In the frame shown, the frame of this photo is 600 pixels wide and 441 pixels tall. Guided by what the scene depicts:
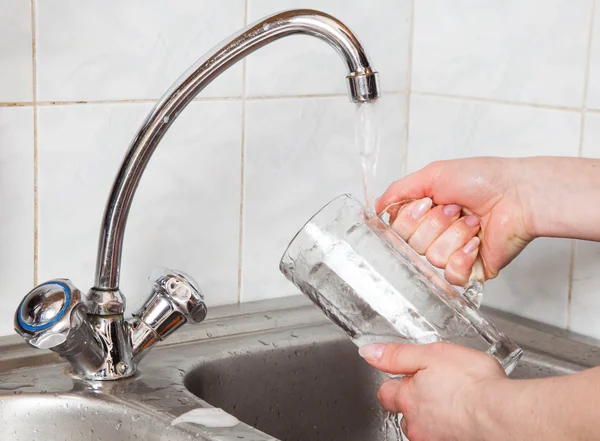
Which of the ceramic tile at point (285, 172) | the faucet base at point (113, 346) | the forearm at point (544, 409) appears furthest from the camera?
the ceramic tile at point (285, 172)

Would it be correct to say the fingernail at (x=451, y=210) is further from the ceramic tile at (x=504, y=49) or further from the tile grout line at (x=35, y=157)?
the tile grout line at (x=35, y=157)

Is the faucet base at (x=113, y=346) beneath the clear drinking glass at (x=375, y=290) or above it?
beneath

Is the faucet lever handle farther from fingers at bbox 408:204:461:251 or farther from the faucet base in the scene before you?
fingers at bbox 408:204:461:251

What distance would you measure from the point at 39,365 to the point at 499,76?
637 mm

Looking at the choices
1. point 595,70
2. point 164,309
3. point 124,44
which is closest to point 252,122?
point 124,44

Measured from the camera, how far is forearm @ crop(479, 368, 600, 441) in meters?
0.62

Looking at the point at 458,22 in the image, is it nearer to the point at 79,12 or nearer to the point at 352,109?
the point at 352,109

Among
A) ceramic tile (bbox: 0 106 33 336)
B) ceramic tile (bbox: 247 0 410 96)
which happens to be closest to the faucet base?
ceramic tile (bbox: 0 106 33 336)

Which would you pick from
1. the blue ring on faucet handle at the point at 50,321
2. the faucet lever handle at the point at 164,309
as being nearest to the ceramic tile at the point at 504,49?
the faucet lever handle at the point at 164,309

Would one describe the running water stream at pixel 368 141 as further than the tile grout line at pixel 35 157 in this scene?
No

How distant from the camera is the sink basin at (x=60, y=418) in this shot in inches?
31.9

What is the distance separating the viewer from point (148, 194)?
3.28ft

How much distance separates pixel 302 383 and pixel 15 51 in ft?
1.58

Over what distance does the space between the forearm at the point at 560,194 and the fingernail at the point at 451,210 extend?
2.6 inches
